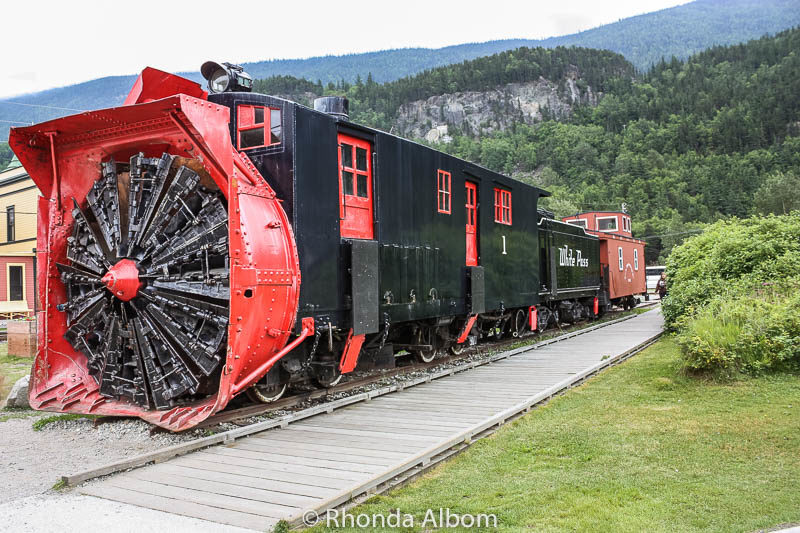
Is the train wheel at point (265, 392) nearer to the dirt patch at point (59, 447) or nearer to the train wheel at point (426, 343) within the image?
the dirt patch at point (59, 447)

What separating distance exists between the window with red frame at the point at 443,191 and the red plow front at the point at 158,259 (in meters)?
4.31

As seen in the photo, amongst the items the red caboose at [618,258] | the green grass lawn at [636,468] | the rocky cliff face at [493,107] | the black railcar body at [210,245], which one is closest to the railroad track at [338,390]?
the black railcar body at [210,245]

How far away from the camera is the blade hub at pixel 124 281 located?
21.8 ft

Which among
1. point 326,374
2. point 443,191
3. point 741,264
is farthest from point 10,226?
point 741,264

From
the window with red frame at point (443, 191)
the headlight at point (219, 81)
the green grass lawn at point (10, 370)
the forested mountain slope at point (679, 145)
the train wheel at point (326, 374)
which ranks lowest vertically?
the green grass lawn at point (10, 370)

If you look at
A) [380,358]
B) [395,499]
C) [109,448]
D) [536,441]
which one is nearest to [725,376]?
[536,441]

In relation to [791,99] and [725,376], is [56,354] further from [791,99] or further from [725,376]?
[791,99]

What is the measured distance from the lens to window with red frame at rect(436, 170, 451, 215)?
10867 mm

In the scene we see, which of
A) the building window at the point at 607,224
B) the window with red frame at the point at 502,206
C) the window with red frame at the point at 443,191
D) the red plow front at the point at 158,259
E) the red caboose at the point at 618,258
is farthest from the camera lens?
the building window at the point at 607,224

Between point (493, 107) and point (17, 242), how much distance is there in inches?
6133

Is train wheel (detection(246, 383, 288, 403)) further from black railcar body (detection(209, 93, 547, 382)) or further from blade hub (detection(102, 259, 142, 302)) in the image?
blade hub (detection(102, 259, 142, 302))

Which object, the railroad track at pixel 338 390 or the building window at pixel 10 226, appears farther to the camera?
the building window at pixel 10 226

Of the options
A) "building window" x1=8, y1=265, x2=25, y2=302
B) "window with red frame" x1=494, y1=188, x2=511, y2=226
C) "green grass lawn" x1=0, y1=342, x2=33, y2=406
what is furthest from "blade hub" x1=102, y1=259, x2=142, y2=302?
"building window" x1=8, y1=265, x2=25, y2=302

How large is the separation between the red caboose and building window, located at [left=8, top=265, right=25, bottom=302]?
80.6 feet
